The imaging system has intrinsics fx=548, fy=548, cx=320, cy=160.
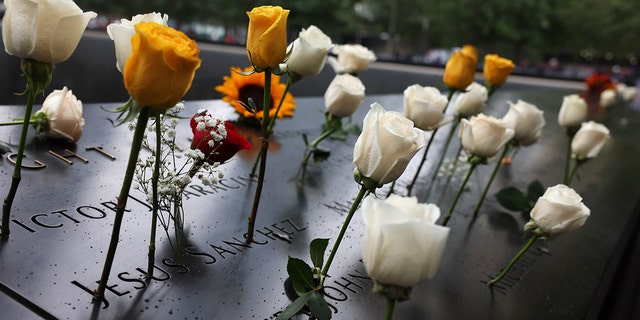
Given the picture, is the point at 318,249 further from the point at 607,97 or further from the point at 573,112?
the point at 607,97

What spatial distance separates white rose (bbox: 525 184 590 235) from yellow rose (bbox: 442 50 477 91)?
0.52m

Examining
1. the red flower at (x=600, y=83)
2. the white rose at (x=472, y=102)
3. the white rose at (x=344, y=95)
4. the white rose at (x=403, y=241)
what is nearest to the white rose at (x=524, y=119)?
the white rose at (x=472, y=102)

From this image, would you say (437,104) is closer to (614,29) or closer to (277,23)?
(277,23)

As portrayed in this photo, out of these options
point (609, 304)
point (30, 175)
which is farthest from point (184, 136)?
point (609, 304)

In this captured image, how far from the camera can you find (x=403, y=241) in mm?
578

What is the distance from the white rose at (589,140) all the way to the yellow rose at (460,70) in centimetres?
64

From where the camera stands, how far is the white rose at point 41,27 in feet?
2.61

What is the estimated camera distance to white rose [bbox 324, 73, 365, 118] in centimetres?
148

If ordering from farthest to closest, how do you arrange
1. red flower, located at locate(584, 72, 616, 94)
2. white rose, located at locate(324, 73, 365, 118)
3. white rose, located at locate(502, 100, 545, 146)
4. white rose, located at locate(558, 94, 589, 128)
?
red flower, located at locate(584, 72, 616, 94)
white rose, located at locate(558, 94, 589, 128)
white rose, located at locate(502, 100, 545, 146)
white rose, located at locate(324, 73, 365, 118)

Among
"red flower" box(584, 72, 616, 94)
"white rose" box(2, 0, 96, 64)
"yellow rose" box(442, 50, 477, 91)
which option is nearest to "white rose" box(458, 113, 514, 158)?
"yellow rose" box(442, 50, 477, 91)

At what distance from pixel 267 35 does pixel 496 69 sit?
4.21 feet

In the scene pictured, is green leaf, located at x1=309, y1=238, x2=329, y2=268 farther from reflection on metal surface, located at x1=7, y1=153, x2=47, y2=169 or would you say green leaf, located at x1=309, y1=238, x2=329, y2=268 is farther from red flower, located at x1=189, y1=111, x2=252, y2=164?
reflection on metal surface, located at x1=7, y1=153, x2=47, y2=169

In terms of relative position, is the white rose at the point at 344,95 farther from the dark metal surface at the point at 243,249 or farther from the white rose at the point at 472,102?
the white rose at the point at 472,102

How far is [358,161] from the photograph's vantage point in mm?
844
